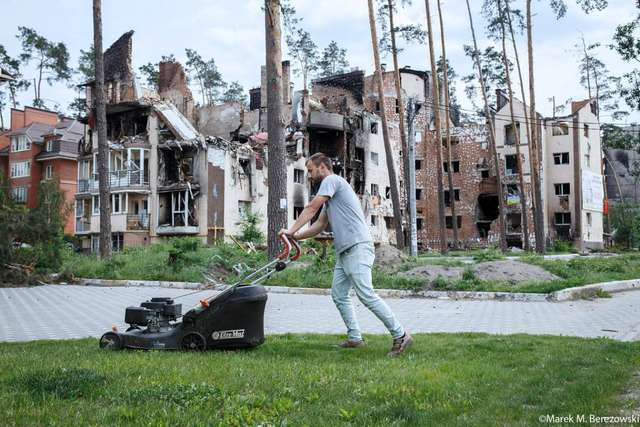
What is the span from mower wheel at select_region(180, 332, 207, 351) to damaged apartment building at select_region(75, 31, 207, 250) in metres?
34.4

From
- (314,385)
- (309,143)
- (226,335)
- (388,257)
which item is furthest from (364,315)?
(309,143)

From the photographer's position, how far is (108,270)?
1945 cm

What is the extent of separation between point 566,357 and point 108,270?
16.7m

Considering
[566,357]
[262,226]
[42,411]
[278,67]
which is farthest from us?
[262,226]

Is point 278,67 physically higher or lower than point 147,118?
A: lower

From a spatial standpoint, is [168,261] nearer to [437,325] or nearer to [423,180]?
[437,325]

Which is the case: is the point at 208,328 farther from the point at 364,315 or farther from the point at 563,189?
the point at 563,189

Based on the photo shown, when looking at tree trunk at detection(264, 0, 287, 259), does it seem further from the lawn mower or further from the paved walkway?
the lawn mower

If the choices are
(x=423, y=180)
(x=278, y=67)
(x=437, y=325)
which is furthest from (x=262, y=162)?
(x=437, y=325)

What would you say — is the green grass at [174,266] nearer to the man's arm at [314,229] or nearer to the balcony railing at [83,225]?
the man's arm at [314,229]

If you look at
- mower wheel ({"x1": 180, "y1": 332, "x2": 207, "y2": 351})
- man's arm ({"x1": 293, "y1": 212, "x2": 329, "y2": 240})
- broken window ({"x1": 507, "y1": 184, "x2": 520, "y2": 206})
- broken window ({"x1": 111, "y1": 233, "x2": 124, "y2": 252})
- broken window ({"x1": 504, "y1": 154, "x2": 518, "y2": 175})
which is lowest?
mower wheel ({"x1": 180, "y1": 332, "x2": 207, "y2": 351})

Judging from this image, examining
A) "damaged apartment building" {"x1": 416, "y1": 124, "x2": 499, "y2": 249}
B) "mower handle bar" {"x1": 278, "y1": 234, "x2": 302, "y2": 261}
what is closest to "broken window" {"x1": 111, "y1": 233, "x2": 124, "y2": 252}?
"damaged apartment building" {"x1": 416, "y1": 124, "x2": 499, "y2": 249}

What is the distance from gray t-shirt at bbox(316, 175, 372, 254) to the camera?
632 centimetres

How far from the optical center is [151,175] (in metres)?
42.0
